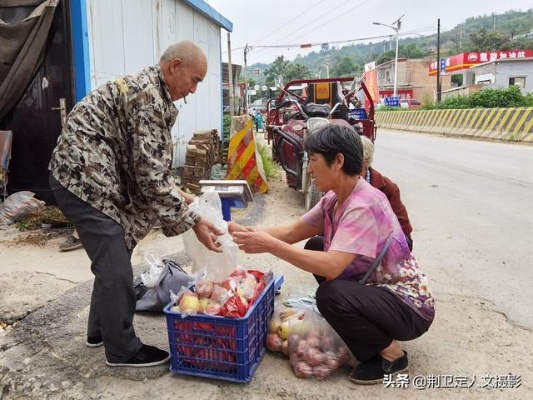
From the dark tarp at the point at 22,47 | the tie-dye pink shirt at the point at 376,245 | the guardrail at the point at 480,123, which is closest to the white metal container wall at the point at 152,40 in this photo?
the dark tarp at the point at 22,47

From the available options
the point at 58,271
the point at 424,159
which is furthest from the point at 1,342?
the point at 424,159

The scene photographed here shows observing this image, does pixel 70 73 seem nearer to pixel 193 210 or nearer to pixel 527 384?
pixel 193 210

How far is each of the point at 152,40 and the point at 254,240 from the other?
573cm

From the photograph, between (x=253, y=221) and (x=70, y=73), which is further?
(x=253, y=221)

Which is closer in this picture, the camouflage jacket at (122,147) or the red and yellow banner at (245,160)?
the camouflage jacket at (122,147)

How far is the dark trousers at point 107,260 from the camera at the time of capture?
242cm

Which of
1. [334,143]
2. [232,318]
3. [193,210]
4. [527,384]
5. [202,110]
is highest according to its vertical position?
[202,110]

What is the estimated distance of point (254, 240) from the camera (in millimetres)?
2432

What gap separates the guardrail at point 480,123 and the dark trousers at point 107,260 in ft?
47.9

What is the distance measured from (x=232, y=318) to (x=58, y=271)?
2478 millimetres

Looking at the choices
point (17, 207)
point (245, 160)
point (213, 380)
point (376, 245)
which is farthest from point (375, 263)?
point (245, 160)

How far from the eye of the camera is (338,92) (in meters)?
8.04

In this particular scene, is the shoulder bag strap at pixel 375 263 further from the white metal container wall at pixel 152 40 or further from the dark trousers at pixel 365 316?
the white metal container wall at pixel 152 40

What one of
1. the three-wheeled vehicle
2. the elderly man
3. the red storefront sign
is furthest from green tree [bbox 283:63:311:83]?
the elderly man
